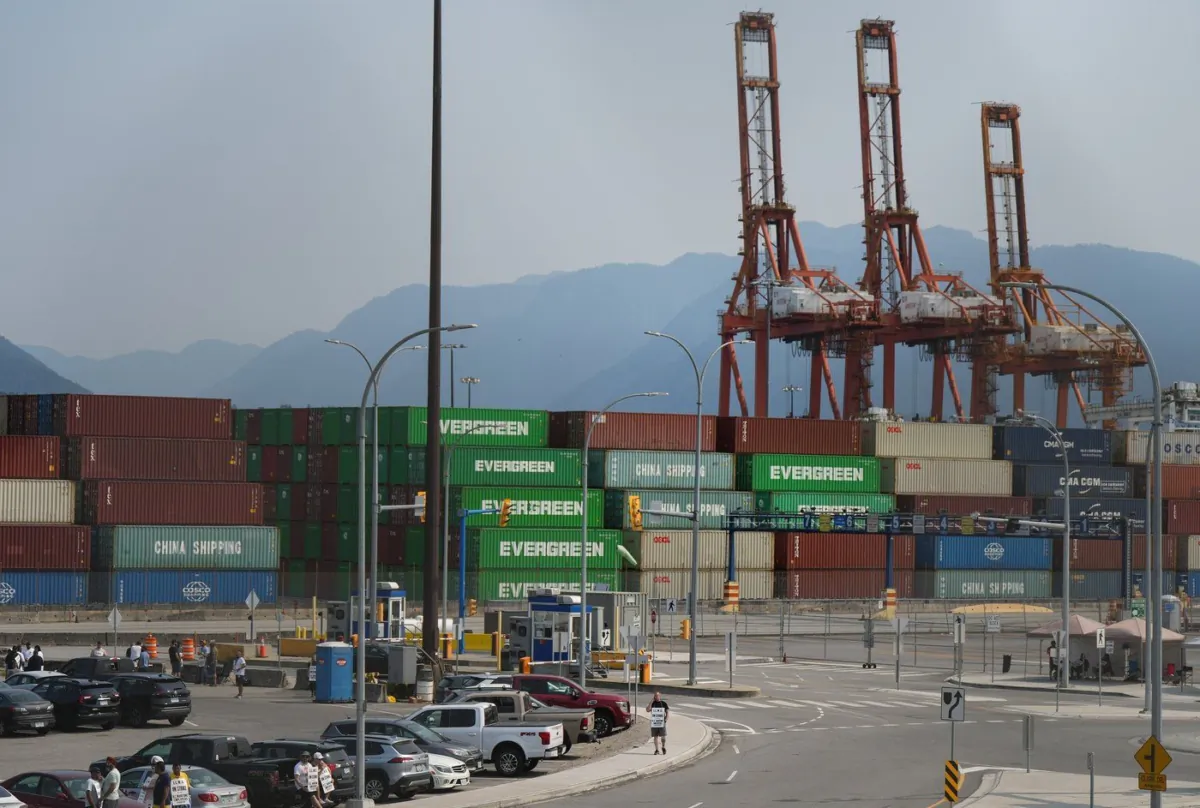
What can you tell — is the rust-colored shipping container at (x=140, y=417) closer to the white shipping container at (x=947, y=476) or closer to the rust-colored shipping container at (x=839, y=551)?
the rust-colored shipping container at (x=839, y=551)

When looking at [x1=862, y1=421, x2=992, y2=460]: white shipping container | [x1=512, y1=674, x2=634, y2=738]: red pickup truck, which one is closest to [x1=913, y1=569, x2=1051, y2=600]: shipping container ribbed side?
[x1=862, y1=421, x2=992, y2=460]: white shipping container

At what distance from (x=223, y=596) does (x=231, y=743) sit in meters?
52.7

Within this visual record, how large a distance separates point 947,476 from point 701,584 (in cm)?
2169

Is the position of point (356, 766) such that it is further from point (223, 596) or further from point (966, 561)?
point (966, 561)

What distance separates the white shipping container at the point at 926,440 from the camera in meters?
107

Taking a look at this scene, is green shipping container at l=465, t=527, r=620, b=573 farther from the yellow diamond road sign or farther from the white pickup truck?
the yellow diamond road sign

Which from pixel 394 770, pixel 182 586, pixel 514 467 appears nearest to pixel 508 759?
pixel 394 770

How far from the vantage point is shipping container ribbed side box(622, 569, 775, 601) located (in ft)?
299

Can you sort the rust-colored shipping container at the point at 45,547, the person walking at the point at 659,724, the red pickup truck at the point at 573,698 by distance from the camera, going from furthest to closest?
the rust-colored shipping container at the point at 45,547 → the red pickup truck at the point at 573,698 → the person walking at the point at 659,724

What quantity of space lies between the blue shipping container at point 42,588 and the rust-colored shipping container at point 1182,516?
70806 millimetres

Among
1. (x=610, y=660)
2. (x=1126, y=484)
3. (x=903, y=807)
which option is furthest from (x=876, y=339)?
(x=903, y=807)

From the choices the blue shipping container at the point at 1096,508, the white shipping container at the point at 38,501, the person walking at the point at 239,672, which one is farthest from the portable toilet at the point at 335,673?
the blue shipping container at the point at 1096,508

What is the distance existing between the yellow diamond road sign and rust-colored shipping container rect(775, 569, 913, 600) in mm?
71036

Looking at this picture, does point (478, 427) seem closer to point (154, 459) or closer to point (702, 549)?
point (702, 549)
